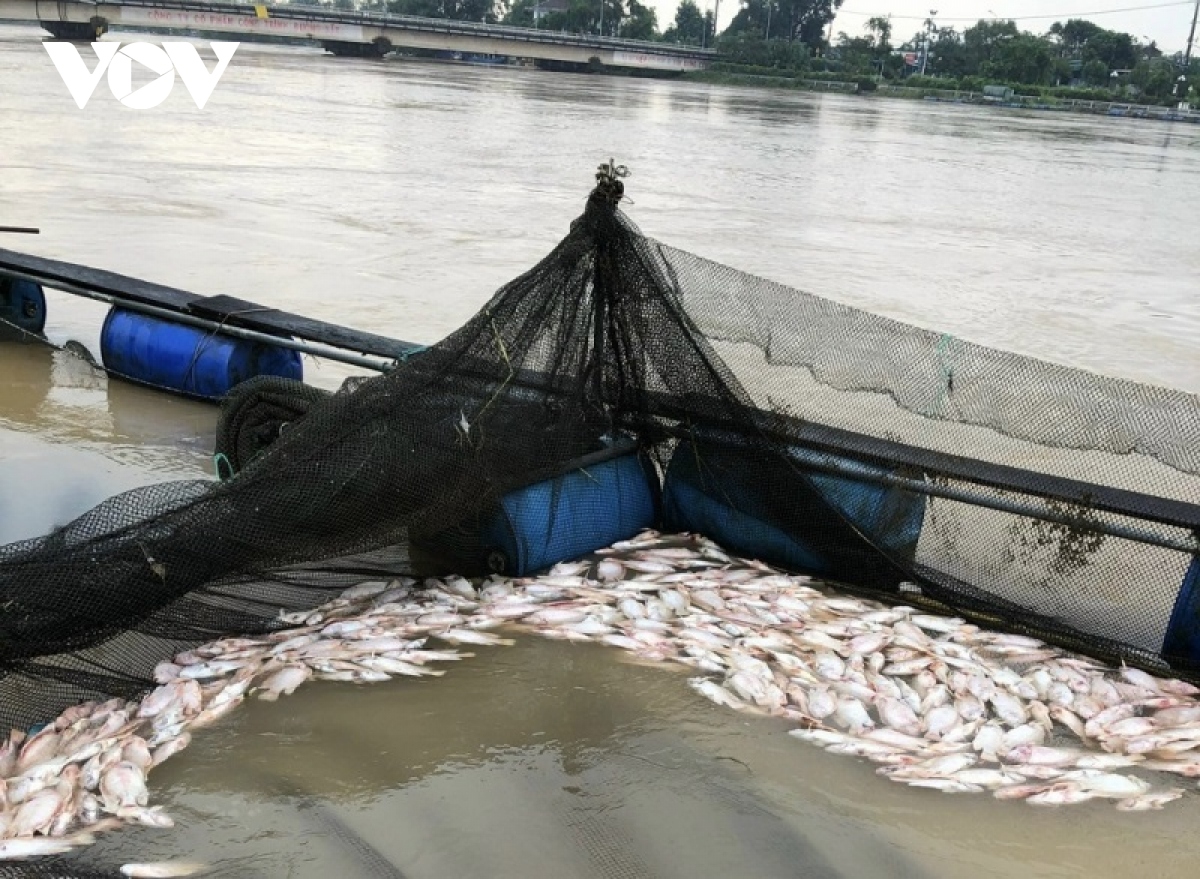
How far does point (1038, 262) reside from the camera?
18.3m

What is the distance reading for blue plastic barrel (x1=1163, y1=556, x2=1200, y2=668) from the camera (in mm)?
4539

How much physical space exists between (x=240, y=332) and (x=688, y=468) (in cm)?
342

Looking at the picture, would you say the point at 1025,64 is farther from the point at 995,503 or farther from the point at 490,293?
the point at 995,503

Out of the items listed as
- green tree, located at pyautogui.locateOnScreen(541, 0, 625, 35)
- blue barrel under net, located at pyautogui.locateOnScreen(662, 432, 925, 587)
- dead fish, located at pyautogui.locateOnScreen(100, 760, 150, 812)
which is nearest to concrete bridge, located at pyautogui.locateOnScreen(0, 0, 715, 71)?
green tree, located at pyautogui.locateOnScreen(541, 0, 625, 35)

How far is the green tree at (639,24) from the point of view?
456 ft

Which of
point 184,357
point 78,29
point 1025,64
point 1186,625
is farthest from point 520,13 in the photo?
point 1186,625

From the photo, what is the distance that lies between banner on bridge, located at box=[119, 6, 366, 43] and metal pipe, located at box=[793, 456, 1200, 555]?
80130 mm

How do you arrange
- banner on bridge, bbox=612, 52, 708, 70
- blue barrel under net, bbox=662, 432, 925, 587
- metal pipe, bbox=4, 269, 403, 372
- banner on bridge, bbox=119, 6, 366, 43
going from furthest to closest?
banner on bridge, bbox=612, 52, 708, 70, banner on bridge, bbox=119, 6, 366, 43, metal pipe, bbox=4, 269, 403, 372, blue barrel under net, bbox=662, 432, 925, 587

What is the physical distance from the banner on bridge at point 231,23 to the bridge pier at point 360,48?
254 centimetres

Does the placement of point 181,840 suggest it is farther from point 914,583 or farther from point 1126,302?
point 1126,302

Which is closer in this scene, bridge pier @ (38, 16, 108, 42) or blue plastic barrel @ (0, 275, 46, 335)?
blue plastic barrel @ (0, 275, 46, 335)

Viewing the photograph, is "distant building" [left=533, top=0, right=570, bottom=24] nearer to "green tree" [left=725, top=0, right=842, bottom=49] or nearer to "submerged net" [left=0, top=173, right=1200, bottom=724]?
"green tree" [left=725, top=0, right=842, bottom=49]

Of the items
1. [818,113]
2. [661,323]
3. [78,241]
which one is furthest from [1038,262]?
[818,113]

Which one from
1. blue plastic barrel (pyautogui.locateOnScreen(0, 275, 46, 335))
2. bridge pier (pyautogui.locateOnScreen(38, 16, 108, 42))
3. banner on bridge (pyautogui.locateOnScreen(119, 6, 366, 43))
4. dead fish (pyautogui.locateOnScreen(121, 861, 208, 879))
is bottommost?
dead fish (pyautogui.locateOnScreen(121, 861, 208, 879))
